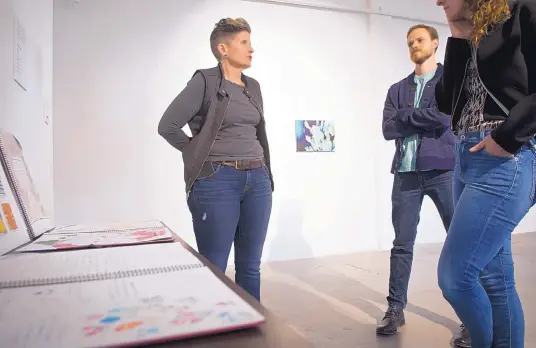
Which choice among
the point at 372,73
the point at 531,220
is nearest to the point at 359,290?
the point at 372,73

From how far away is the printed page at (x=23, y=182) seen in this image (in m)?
1.03

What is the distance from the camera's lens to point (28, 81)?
1.56m

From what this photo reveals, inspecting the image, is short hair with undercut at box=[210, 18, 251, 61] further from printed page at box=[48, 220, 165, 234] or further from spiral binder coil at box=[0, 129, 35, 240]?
spiral binder coil at box=[0, 129, 35, 240]

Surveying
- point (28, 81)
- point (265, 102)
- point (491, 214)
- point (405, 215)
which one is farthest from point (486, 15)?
point (265, 102)

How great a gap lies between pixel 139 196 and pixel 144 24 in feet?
4.84

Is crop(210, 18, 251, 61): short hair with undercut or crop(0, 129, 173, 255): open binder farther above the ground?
crop(210, 18, 251, 61): short hair with undercut

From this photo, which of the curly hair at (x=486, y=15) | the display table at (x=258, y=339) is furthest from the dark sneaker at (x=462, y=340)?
the display table at (x=258, y=339)

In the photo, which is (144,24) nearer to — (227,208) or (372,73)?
(372,73)

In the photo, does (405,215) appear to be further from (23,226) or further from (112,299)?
(112,299)

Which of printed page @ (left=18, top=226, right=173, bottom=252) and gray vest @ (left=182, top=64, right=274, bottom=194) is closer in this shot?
printed page @ (left=18, top=226, right=173, bottom=252)

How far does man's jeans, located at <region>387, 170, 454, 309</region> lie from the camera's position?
5.98 feet

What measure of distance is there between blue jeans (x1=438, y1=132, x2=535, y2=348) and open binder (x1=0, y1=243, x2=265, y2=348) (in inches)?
29.8

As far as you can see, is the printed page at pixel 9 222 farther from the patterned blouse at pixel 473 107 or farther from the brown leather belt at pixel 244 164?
the patterned blouse at pixel 473 107

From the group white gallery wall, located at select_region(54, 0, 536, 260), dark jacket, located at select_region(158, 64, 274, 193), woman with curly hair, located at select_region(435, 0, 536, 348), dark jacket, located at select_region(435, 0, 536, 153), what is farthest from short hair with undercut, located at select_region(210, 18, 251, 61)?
white gallery wall, located at select_region(54, 0, 536, 260)
